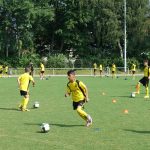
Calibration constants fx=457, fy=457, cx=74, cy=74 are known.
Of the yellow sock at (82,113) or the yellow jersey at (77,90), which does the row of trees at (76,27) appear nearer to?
the yellow jersey at (77,90)

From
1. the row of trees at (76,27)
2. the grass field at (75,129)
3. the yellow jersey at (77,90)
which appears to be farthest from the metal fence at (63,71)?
the yellow jersey at (77,90)

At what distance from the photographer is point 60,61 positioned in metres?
63.8

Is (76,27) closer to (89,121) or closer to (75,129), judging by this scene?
(89,121)

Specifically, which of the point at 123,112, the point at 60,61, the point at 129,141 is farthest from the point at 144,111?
the point at 60,61

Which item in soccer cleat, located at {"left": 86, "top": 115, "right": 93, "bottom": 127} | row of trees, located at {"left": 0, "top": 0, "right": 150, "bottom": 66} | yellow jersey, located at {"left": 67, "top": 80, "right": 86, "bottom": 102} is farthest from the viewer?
row of trees, located at {"left": 0, "top": 0, "right": 150, "bottom": 66}

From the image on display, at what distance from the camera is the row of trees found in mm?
64625

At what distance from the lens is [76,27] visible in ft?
228

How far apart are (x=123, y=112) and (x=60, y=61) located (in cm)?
4814

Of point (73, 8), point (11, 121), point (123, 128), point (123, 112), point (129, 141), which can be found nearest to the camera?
point (129, 141)

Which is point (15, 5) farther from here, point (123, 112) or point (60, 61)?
point (123, 112)

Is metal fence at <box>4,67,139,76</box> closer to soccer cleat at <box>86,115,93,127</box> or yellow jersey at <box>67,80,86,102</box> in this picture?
yellow jersey at <box>67,80,86,102</box>

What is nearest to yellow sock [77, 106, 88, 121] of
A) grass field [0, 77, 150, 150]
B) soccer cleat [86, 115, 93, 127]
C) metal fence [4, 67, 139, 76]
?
soccer cleat [86, 115, 93, 127]

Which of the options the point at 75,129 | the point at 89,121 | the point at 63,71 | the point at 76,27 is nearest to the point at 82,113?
the point at 89,121

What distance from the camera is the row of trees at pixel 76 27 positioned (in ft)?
212
